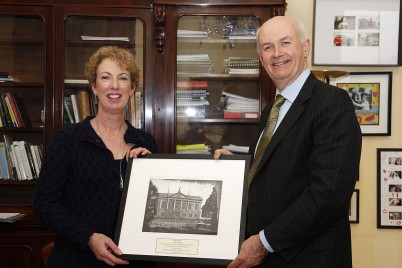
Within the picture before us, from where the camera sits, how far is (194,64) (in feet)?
9.20

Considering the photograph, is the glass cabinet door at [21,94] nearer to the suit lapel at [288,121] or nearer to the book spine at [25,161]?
the book spine at [25,161]

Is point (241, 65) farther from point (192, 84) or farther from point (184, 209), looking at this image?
point (184, 209)

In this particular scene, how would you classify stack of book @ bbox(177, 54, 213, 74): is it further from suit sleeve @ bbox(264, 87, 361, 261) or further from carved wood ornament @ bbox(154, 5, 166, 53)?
suit sleeve @ bbox(264, 87, 361, 261)

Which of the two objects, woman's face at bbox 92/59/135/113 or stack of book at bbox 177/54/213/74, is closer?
woman's face at bbox 92/59/135/113

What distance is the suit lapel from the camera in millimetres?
1482

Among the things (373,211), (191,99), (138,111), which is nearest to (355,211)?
(373,211)

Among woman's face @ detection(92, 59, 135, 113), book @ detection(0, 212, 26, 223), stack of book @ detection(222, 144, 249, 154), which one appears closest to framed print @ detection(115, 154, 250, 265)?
woman's face @ detection(92, 59, 135, 113)

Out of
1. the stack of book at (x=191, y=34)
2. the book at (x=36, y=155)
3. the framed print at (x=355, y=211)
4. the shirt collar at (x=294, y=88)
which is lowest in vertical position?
the framed print at (x=355, y=211)

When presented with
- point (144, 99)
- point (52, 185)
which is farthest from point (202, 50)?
point (52, 185)

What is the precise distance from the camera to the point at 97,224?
1.64 meters

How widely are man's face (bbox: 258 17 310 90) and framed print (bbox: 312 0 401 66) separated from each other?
1.40 metres

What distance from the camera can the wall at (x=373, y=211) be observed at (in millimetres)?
2979

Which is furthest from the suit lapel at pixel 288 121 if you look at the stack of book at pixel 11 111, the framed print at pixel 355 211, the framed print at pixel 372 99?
the stack of book at pixel 11 111

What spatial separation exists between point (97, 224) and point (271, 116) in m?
0.76
